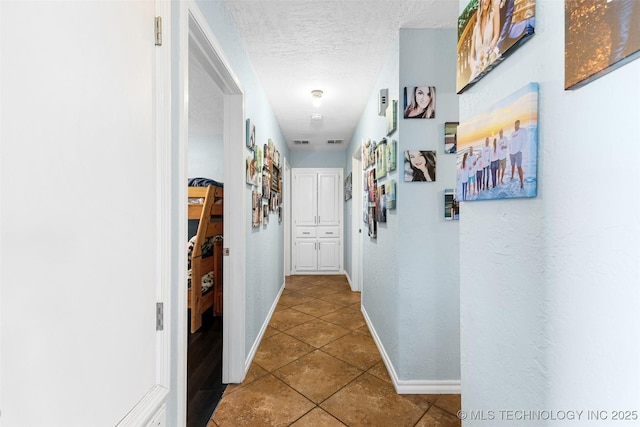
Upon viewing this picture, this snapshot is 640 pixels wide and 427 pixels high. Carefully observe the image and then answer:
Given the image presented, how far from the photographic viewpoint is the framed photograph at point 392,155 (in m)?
2.08

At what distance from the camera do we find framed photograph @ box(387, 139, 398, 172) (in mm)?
2078

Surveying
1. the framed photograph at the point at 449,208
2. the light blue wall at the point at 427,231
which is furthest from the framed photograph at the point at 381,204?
the framed photograph at the point at 449,208

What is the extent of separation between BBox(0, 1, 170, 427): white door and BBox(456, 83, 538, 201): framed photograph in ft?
3.57

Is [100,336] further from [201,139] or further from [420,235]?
[201,139]

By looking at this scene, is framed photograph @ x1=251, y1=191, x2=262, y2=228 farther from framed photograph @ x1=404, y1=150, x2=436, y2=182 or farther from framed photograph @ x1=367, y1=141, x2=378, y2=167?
framed photograph @ x1=404, y1=150, x2=436, y2=182

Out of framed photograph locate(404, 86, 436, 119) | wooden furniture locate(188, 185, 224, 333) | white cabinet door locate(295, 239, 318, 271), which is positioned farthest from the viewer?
white cabinet door locate(295, 239, 318, 271)

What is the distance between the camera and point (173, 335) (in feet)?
3.67

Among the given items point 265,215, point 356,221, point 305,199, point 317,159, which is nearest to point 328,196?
point 305,199

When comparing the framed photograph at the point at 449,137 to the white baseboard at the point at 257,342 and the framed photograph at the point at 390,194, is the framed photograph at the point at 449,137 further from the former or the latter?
the white baseboard at the point at 257,342

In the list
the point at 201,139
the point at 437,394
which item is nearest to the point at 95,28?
the point at 437,394

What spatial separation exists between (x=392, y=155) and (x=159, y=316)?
1.74m

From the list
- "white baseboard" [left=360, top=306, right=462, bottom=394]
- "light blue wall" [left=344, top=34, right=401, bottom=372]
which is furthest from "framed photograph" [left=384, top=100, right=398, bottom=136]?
"white baseboard" [left=360, top=306, right=462, bottom=394]

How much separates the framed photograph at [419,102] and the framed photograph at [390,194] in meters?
0.48

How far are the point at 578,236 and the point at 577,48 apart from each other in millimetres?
402
